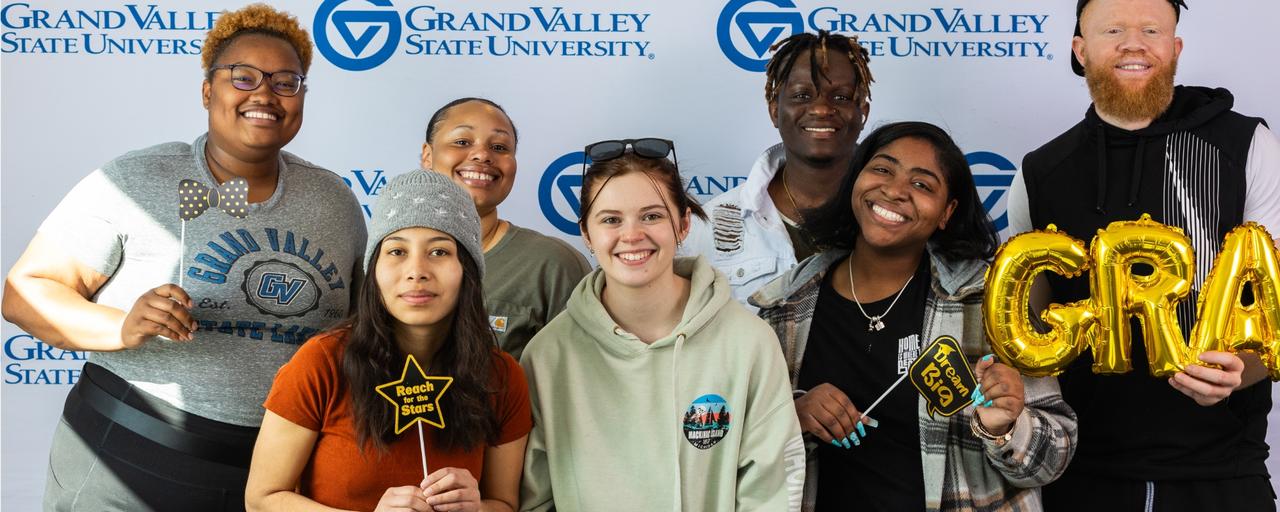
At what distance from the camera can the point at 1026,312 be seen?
7.45 ft

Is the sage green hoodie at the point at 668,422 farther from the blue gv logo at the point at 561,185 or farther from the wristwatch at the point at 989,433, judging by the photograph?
the blue gv logo at the point at 561,185

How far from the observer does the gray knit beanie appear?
2111 mm

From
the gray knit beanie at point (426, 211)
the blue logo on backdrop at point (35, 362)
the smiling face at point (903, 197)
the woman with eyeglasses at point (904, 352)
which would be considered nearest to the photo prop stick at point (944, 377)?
the woman with eyeglasses at point (904, 352)

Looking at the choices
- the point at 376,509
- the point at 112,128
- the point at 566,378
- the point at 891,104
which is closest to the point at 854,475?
the point at 566,378

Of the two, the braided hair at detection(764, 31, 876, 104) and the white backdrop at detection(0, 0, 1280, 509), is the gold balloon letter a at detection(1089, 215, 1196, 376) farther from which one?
the white backdrop at detection(0, 0, 1280, 509)

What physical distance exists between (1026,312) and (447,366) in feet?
3.86

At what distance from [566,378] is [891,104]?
1.77 meters

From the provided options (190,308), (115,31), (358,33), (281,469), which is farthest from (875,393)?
(115,31)

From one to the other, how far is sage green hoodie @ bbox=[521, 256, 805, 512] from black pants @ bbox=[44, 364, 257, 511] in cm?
69

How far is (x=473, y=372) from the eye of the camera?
83.2 inches

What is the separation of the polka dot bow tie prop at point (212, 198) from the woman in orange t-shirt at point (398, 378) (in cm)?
43

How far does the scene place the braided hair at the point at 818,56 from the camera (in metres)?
3.26

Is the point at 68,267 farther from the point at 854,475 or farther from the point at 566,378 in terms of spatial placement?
the point at 854,475

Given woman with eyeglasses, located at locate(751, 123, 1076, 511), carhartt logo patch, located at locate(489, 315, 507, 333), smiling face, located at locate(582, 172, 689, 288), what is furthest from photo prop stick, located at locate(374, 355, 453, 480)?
woman with eyeglasses, located at locate(751, 123, 1076, 511)
